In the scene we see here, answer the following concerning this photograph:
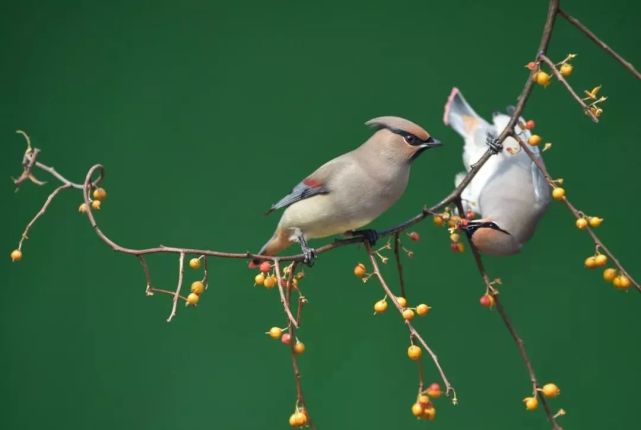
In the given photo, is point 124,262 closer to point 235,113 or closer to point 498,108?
point 235,113

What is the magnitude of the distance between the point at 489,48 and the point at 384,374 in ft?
3.64

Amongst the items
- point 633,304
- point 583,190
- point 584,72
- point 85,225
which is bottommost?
point 633,304

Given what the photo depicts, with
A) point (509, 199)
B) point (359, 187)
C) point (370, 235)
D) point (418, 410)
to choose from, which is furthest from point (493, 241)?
point (418, 410)

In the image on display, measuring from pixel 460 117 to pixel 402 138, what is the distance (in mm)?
1007

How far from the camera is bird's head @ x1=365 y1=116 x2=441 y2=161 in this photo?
142 cm

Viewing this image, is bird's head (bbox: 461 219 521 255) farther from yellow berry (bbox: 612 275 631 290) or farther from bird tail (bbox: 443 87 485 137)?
bird tail (bbox: 443 87 485 137)

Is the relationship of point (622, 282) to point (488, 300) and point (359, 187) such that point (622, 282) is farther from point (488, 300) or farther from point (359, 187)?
point (359, 187)

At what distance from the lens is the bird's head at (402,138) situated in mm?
1424

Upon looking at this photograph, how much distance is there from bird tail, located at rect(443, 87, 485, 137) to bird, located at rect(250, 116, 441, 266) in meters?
0.84

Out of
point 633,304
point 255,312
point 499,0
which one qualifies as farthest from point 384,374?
point 499,0

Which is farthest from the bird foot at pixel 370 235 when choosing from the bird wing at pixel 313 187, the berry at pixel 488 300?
the berry at pixel 488 300

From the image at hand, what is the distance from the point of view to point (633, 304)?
8.84 feet

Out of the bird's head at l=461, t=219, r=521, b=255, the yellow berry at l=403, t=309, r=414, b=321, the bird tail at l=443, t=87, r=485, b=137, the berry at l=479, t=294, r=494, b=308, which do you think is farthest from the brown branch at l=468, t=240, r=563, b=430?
the bird tail at l=443, t=87, r=485, b=137

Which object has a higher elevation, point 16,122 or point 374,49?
point 16,122
